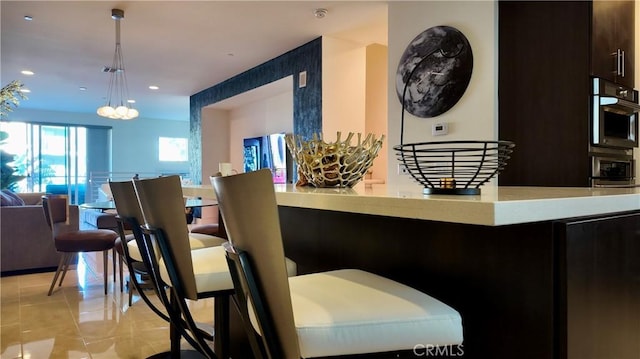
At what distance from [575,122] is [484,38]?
900 mm

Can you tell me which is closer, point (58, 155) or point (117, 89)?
point (117, 89)

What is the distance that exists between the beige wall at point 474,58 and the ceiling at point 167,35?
0.44m

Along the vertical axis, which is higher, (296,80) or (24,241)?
(296,80)

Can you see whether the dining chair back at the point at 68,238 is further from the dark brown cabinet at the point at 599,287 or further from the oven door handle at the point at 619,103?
the oven door handle at the point at 619,103

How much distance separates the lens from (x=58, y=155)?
33.1ft

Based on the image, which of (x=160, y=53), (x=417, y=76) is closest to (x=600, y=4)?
(x=417, y=76)

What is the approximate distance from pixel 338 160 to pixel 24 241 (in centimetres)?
404

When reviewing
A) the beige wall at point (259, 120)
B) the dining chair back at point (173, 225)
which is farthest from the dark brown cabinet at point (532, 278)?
the beige wall at point (259, 120)

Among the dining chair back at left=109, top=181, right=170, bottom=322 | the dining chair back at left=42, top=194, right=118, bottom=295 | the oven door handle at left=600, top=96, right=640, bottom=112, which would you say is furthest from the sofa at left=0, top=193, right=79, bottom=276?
the oven door handle at left=600, top=96, right=640, bottom=112

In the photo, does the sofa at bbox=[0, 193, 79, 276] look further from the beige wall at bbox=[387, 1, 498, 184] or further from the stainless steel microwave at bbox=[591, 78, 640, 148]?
the stainless steel microwave at bbox=[591, 78, 640, 148]

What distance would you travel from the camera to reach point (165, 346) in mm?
2340

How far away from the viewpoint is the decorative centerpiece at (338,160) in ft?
4.81

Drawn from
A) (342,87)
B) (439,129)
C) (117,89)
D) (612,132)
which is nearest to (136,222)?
(439,129)

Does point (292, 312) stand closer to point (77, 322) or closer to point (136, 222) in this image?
point (136, 222)
